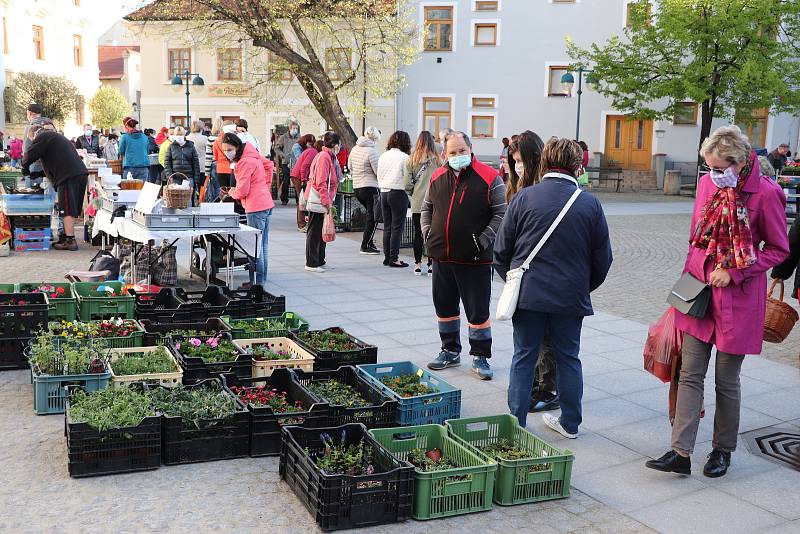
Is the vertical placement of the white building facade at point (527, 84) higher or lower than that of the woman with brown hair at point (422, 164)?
higher

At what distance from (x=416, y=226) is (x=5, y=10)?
33781 millimetres

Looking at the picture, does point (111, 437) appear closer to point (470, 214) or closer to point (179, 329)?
point (179, 329)

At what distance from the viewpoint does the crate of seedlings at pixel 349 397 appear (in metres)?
5.12

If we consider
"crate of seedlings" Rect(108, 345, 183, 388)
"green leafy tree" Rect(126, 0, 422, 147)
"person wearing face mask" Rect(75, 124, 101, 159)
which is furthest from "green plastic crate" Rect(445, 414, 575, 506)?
"person wearing face mask" Rect(75, 124, 101, 159)

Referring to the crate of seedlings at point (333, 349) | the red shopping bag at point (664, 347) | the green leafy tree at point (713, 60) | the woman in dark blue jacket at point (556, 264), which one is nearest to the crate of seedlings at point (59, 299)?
the crate of seedlings at point (333, 349)

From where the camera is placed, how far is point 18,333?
6.56m

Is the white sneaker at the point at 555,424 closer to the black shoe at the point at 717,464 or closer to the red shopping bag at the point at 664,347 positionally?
the red shopping bag at the point at 664,347

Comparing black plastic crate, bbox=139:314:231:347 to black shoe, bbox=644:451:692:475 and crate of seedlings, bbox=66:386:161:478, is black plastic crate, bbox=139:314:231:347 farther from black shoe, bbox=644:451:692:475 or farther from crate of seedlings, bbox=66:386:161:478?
black shoe, bbox=644:451:692:475

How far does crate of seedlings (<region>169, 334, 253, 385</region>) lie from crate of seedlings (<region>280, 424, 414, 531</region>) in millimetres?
1281

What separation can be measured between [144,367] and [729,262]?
366 cm

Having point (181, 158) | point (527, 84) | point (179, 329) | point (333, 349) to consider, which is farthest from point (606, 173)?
point (333, 349)

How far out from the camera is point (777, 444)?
5.40 m

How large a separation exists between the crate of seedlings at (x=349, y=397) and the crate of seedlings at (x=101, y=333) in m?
1.52

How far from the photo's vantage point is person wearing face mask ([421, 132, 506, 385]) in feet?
20.5
